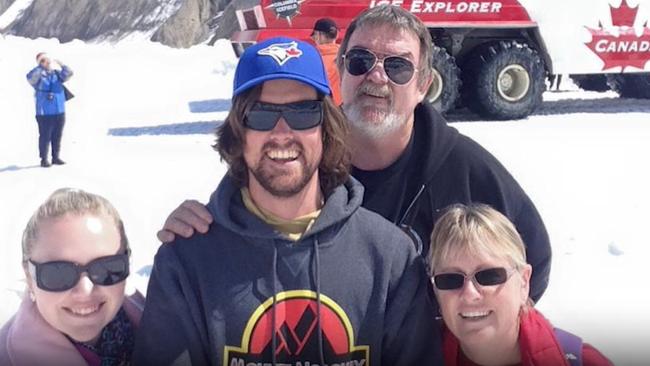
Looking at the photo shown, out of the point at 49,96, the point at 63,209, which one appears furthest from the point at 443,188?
the point at 49,96

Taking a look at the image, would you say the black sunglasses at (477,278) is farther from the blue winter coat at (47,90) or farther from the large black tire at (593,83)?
the large black tire at (593,83)

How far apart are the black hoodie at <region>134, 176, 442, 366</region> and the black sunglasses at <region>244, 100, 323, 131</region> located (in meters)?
0.23

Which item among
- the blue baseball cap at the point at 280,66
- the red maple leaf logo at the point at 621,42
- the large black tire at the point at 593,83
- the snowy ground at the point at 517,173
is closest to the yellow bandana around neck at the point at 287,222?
the blue baseball cap at the point at 280,66

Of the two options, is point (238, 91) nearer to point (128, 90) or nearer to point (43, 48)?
point (128, 90)

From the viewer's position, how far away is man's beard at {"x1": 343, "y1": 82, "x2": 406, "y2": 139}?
311 centimetres

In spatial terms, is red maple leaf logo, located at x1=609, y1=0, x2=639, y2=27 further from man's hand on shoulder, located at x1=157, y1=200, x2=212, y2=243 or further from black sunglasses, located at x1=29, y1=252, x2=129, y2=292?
black sunglasses, located at x1=29, y1=252, x2=129, y2=292

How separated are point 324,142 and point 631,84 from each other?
1381cm

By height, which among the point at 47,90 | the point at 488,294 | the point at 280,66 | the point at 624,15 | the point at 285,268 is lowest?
the point at 47,90

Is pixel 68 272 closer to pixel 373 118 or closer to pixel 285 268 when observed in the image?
pixel 285 268

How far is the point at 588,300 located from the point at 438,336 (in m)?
2.64

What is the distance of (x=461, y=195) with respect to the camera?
304 cm

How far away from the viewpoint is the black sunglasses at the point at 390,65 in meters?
3.11

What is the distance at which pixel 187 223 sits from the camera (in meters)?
2.36

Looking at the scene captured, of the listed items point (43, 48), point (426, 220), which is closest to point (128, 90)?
point (43, 48)
